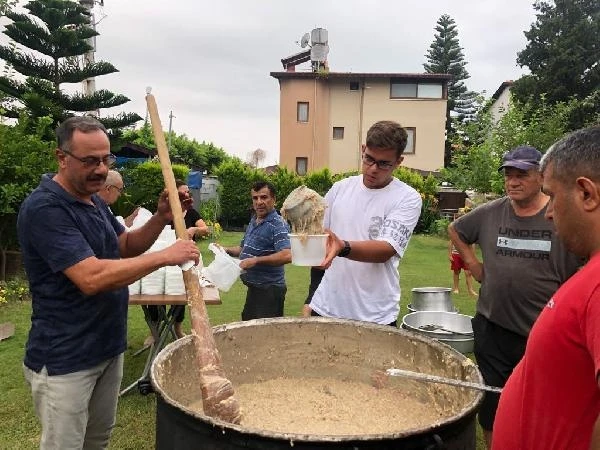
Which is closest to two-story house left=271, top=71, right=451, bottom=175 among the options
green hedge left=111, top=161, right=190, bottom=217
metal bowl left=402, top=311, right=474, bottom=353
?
green hedge left=111, top=161, right=190, bottom=217

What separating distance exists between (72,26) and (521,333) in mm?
14751

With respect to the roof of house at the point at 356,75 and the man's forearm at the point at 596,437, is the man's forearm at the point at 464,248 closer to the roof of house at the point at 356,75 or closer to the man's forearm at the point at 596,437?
the man's forearm at the point at 596,437

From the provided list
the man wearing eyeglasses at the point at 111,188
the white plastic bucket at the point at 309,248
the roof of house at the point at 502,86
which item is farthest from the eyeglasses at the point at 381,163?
the roof of house at the point at 502,86

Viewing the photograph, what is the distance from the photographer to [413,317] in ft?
15.8

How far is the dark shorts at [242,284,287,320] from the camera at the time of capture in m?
4.86

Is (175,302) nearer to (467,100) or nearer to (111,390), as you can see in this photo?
(111,390)

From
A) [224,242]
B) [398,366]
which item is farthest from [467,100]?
[398,366]

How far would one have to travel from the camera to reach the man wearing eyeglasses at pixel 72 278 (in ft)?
6.48

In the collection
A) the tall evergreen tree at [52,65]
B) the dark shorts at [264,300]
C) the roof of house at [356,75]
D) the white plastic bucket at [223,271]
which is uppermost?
the roof of house at [356,75]

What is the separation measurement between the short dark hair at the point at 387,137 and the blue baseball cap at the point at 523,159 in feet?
2.56

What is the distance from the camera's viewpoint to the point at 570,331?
1152mm

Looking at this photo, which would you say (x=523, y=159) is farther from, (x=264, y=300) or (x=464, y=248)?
(x=264, y=300)

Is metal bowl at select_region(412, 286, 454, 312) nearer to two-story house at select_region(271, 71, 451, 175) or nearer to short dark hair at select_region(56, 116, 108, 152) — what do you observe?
short dark hair at select_region(56, 116, 108, 152)

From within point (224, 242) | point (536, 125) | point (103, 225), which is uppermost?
point (536, 125)
